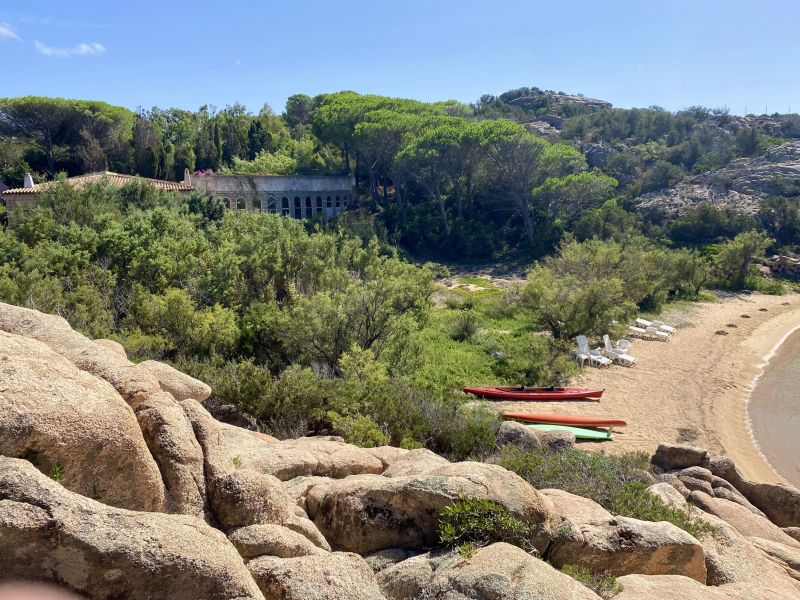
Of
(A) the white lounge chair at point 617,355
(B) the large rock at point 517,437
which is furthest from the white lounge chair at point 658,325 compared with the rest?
(B) the large rock at point 517,437

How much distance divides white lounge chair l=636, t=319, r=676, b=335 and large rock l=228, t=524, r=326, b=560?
98.9ft

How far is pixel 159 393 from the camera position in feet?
22.9

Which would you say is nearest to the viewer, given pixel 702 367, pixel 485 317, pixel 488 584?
pixel 488 584

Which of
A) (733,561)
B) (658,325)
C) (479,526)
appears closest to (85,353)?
(479,526)

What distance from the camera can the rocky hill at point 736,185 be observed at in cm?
5947

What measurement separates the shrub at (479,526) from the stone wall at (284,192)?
4277 centimetres

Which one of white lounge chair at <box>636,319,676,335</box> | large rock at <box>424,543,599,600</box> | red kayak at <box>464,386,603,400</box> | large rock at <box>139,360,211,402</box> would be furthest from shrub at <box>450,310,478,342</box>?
large rock at <box>424,543,599,600</box>

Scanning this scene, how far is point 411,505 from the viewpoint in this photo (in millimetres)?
7270

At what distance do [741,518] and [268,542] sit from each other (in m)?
9.83

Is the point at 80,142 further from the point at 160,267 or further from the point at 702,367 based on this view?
the point at 702,367

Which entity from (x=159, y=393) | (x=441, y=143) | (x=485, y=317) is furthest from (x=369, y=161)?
(x=159, y=393)

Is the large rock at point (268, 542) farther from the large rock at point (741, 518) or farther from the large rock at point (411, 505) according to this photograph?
the large rock at point (741, 518)

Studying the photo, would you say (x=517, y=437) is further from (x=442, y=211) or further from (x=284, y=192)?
(x=284, y=192)

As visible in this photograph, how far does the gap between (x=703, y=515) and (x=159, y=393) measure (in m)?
8.86
